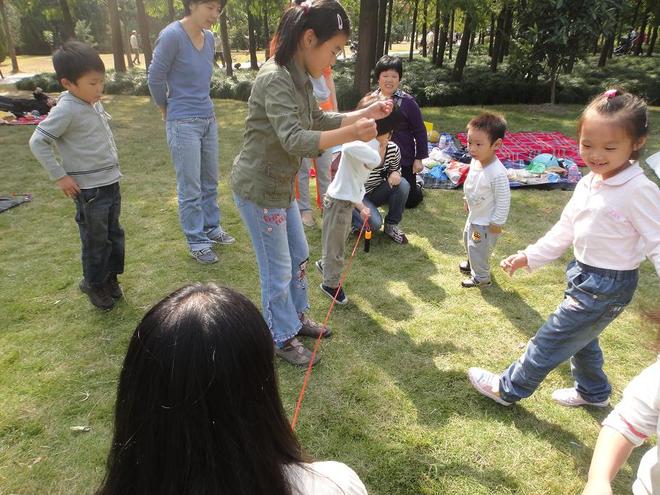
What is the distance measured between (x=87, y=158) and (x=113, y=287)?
98cm

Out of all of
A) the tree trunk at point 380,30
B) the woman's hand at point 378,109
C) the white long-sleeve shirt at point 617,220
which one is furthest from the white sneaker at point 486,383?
the tree trunk at point 380,30

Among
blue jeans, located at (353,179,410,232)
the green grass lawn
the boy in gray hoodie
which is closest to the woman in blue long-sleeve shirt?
the green grass lawn

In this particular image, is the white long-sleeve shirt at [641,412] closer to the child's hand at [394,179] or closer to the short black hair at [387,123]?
the short black hair at [387,123]

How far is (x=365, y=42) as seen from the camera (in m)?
9.62

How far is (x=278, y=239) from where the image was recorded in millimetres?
2436

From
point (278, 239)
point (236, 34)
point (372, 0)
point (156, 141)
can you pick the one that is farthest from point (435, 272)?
point (236, 34)

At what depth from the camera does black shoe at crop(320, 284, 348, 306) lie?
338cm

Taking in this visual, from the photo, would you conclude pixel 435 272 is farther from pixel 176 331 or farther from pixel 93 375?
pixel 176 331

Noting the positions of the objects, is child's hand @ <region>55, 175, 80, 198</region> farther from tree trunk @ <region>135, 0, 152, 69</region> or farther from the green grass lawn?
tree trunk @ <region>135, 0, 152, 69</region>

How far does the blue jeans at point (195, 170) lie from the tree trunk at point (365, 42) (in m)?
6.73

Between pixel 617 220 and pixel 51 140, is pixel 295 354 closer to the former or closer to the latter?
pixel 617 220

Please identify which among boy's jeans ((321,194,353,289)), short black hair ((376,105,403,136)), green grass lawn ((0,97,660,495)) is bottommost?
green grass lawn ((0,97,660,495))

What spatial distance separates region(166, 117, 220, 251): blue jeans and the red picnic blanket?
4159mm

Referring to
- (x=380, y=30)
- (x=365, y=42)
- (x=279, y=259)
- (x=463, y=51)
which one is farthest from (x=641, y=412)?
(x=380, y=30)
